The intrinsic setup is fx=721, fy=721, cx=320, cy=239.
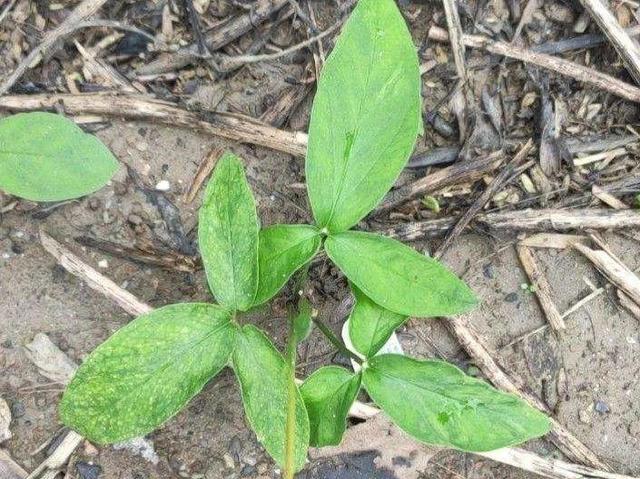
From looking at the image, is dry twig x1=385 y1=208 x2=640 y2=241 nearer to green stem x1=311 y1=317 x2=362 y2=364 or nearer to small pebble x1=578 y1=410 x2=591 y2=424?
green stem x1=311 y1=317 x2=362 y2=364

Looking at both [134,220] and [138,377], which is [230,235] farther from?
[134,220]

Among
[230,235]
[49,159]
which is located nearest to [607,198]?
[230,235]

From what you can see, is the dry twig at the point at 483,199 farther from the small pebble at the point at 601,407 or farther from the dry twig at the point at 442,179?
the small pebble at the point at 601,407

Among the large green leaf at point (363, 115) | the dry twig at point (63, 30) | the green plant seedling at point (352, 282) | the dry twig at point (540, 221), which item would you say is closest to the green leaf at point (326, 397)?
the green plant seedling at point (352, 282)

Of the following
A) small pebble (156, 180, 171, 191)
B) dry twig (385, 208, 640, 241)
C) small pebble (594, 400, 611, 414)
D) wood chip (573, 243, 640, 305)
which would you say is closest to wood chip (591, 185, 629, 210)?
dry twig (385, 208, 640, 241)

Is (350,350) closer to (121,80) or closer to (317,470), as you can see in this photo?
(317,470)

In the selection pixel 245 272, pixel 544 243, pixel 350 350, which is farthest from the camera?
pixel 544 243

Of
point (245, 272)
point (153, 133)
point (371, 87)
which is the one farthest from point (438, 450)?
point (153, 133)
